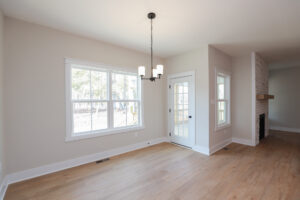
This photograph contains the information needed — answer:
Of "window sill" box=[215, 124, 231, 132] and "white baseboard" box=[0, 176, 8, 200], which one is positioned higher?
"window sill" box=[215, 124, 231, 132]

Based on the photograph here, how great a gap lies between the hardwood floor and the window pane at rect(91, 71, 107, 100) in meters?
1.57

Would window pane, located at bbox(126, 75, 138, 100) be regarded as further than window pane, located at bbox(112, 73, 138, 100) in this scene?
Yes

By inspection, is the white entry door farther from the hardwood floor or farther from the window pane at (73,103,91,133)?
the window pane at (73,103,91,133)

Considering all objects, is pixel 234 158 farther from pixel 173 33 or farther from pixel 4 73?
pixel 4 73

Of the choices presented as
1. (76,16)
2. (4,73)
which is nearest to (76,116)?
(4,73)

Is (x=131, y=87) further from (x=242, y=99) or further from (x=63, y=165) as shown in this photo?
(x=242, y=99)

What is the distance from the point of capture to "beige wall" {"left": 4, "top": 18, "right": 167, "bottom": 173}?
2404 mm

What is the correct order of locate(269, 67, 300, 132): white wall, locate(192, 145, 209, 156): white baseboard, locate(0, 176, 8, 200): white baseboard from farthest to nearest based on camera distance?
locate(269, 67, 300, 132): white wall
locate(192, 145, 209, 156): white baseboard
locate(0, 176, 8, 200): white baseboard

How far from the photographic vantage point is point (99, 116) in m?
3.43

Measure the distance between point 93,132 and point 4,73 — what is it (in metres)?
1.90

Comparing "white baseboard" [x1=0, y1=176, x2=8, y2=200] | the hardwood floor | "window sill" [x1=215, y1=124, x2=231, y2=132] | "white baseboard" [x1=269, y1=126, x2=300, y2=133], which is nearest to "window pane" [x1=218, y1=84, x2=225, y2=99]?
"window sill" [x1=215, y1=124, x2=231, y2=132]

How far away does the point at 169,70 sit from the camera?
4.66 meters

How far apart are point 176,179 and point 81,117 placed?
2381 millimetres

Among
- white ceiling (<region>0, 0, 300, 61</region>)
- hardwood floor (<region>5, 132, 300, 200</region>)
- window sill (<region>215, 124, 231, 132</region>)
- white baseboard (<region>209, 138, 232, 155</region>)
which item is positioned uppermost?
white ceiling (<region>0, 0, 300, 61</region>)
